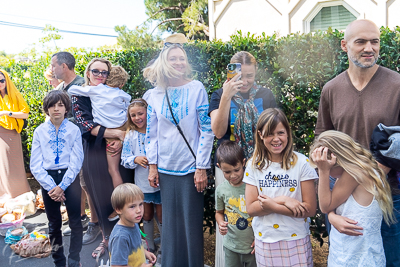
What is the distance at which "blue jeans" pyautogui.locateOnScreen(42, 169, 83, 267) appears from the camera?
Answer: 152 inches

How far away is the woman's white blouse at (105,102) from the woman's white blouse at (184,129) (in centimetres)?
91

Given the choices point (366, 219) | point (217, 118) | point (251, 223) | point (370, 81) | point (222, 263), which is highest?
point (370, 81)

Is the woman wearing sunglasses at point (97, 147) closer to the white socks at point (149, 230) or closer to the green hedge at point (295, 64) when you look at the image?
the white socks at point (149, 230)

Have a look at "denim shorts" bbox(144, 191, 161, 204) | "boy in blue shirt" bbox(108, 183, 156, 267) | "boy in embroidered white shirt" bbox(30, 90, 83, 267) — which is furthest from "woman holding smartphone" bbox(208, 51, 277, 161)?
"boy in embroidered white shirt" bbox(30, 90, 83, 267)

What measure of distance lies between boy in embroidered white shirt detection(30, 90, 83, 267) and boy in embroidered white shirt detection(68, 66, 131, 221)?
0.31m

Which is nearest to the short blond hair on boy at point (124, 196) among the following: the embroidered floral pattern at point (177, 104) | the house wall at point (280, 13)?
the embroidered floral pattern at point (177, 104)

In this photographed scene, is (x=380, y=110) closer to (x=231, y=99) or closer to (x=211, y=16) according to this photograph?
(x=231, y=99)

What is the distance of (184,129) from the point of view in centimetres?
333

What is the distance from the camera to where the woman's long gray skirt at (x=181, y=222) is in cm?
339

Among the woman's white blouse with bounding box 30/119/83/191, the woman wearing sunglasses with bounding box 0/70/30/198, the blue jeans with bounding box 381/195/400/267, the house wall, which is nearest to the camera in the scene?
the blue jeans with bounding box 381/195/400/267

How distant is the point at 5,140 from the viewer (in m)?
6.18

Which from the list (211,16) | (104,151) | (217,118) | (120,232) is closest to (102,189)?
(104,151)

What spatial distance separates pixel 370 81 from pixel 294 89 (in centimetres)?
104

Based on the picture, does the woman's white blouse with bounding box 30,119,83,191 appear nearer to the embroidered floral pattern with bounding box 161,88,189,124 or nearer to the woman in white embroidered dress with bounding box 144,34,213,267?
the woman in white embroidered dress with bounding box 144,34,213,267
